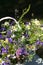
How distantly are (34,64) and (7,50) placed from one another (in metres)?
0.29

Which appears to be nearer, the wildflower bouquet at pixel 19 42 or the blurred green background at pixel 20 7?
the wildflower bouquet at pixel 19 42

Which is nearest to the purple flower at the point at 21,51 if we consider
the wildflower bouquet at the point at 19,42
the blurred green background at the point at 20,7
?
the wildflower bouquet at the point at 19,42

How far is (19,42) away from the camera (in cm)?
204

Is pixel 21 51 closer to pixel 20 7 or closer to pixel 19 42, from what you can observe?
pixel 19 42

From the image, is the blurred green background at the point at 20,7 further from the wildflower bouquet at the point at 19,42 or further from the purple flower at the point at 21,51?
the purple flower at the point at 21,51

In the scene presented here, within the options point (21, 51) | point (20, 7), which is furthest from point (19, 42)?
point (20, 7)

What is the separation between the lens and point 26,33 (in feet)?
7.09

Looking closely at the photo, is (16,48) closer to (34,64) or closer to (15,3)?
(34,64)

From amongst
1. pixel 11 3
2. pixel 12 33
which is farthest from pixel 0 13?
pixel 12 33

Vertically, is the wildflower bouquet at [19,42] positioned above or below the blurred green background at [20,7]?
below

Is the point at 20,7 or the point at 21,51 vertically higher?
the point at 20,7

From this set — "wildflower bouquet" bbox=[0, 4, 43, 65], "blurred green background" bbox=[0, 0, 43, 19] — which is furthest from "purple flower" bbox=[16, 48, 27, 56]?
"blurred green background" bbox=[0, 0, 43, 19]

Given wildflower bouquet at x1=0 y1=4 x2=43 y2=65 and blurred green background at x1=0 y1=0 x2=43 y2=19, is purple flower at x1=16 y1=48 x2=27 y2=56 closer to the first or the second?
wildflower bouquet at x1=0 y1=4 x2=43 y2=65

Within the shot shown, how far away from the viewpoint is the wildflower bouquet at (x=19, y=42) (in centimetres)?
196
